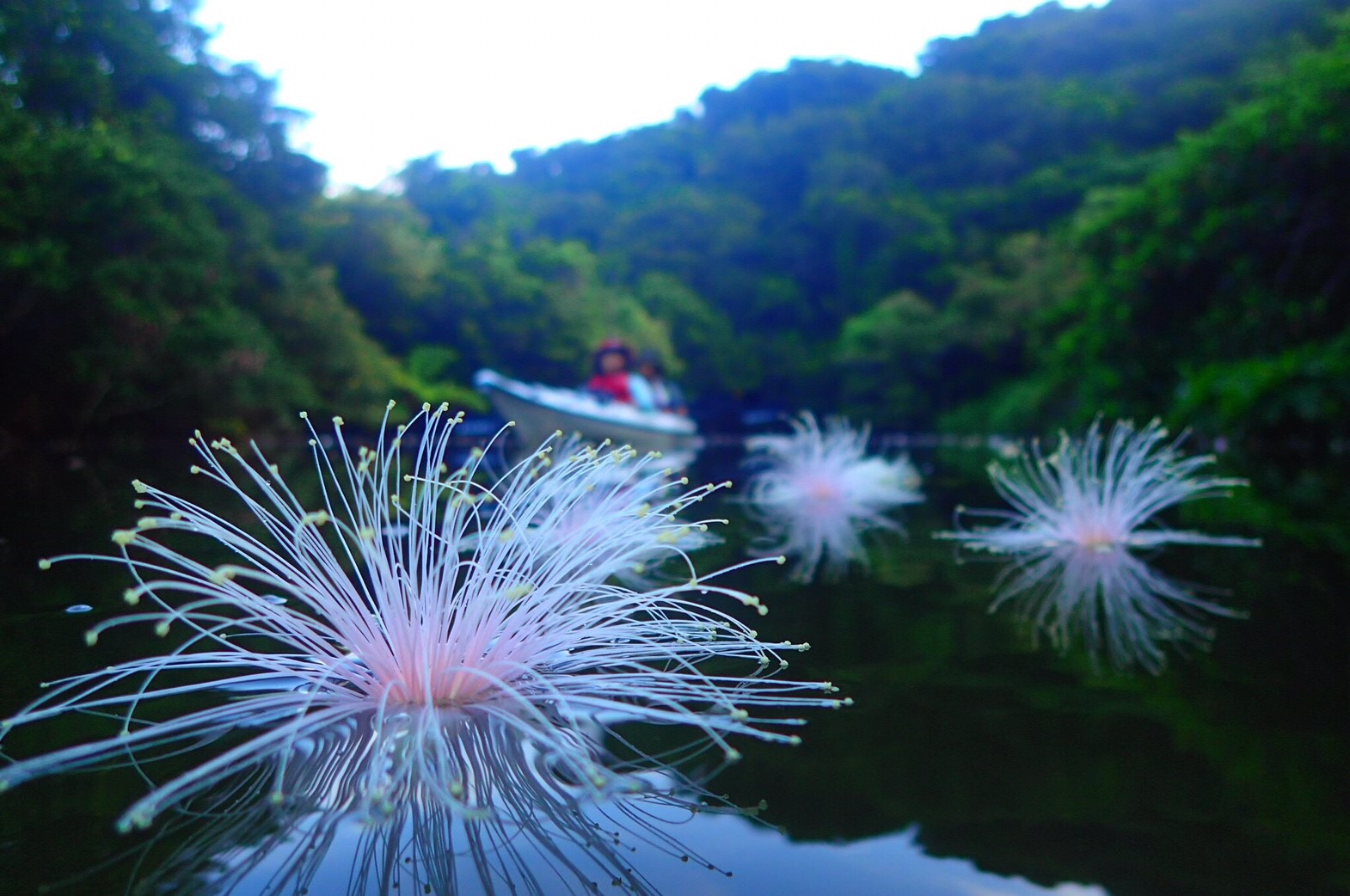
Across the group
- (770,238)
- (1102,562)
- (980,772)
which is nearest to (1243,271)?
(1102,562)

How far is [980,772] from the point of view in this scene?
120 cm

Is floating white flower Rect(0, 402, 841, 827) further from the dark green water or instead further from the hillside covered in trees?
the hillside covered in trees

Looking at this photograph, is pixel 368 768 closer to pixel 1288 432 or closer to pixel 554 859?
pixel 554 859

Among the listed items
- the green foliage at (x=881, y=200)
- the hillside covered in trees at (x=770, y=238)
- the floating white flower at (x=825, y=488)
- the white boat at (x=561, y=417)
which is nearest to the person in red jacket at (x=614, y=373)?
the white boat at (x=561, y=417)

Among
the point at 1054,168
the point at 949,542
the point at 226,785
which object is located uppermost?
the point at 1054,168

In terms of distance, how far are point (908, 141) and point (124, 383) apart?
41.5 m

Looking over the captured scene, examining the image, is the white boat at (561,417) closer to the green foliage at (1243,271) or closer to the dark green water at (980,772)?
the green foliage at (1243,271)

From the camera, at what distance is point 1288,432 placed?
11.1 meters

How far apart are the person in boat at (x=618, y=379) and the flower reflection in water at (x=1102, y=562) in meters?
11.8

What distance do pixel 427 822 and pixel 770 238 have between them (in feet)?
152

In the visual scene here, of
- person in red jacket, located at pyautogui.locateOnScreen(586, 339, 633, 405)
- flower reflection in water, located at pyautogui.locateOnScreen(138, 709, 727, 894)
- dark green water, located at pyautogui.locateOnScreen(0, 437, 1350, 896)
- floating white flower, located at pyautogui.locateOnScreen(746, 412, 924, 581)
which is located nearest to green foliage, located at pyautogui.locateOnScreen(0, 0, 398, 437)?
person in red jacket, located at pyautogui.locateOnScreen(586, 339, 633, 405)

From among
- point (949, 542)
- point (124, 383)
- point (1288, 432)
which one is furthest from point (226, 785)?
point (1288, 432)

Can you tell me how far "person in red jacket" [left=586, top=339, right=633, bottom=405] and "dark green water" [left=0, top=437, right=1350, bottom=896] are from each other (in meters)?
13.4

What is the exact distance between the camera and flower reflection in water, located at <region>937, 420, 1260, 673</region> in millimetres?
2010
